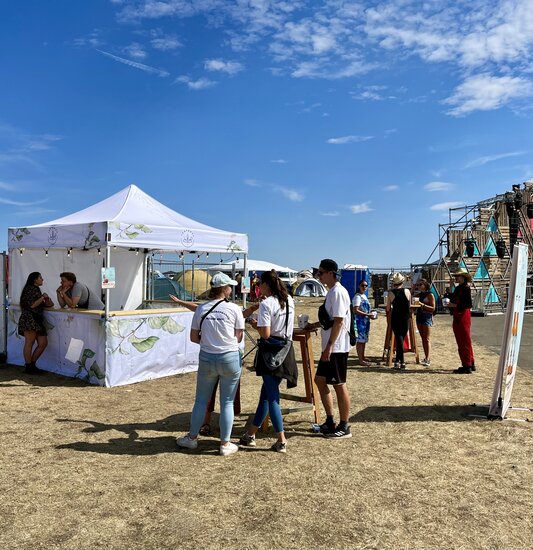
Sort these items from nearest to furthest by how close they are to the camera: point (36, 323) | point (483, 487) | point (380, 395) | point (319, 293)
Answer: point (483, 487) → point (380, 395) → point (36, 323) → point (319, 293)

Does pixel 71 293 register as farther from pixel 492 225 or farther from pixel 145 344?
Result: pixel 492 225

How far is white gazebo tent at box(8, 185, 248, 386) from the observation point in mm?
7422

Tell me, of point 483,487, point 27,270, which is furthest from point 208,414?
point 27,270

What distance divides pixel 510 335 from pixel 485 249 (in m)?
18.8

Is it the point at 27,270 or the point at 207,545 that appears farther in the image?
the point at 27,270

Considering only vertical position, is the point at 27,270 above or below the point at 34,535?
above

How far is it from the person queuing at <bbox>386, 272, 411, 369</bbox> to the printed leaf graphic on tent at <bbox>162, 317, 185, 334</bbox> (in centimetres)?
366

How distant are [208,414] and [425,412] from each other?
8.95 feet

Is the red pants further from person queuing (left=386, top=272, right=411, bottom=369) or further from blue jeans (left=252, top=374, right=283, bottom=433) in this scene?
blue jeans (left=252, top=374, right=283, bottom=433)

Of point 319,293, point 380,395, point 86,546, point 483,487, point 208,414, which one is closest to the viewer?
point 86,546

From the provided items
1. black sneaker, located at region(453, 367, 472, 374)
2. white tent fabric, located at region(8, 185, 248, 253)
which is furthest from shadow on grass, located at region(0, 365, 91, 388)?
black sneaker, located at region(453, 367, 472, 374)

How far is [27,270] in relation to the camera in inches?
368

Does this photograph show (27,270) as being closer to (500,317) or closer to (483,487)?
(483,487)

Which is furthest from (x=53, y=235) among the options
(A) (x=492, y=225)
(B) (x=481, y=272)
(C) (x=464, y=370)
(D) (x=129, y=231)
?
(A) (x=492, y=225)
